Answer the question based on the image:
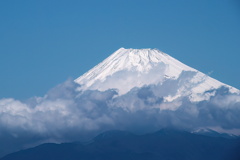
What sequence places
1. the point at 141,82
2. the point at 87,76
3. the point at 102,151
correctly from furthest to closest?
the point at 102,151 < the point at 87,76 < the point at 141,82

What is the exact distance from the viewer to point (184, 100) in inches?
3474

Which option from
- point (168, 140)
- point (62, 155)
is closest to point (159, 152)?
point (168, 140)

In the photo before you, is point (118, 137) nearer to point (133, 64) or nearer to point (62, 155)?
point (62, 155)

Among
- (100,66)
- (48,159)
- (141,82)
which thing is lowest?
(48,159)

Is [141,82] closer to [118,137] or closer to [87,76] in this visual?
[87,76]

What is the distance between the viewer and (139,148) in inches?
4156

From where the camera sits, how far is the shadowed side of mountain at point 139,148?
102938 millimetres

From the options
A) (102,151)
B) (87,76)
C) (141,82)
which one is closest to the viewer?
(141,82)

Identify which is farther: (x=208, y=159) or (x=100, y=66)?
(x=208, y=159)

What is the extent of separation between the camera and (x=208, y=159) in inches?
4166

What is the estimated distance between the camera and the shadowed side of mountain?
103 metres

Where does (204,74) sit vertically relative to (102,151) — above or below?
above

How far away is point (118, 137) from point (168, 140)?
405 inches

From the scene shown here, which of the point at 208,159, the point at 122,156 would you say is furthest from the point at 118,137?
the point at 208,159
